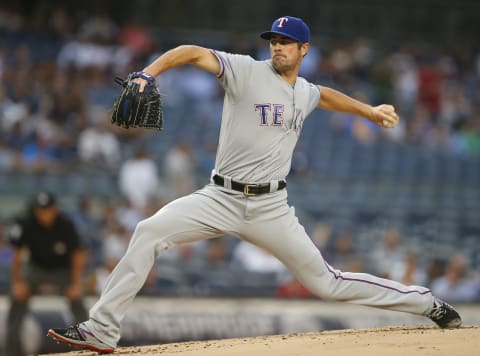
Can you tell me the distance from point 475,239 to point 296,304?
4.04 m

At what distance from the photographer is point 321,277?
550 cm

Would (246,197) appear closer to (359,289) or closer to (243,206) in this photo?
(243,206)

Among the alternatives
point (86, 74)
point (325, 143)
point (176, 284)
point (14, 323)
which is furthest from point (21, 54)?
point (14, 323)

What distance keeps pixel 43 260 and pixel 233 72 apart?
4248mm

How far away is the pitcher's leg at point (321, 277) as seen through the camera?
5375 millimetres

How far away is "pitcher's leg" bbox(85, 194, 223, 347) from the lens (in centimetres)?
521

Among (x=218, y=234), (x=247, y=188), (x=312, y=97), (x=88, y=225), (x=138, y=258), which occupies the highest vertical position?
(x=312, y=97)

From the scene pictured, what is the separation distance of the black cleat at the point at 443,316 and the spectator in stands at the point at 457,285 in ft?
15.5

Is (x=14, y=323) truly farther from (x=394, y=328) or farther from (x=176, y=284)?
(x=394, y=328)

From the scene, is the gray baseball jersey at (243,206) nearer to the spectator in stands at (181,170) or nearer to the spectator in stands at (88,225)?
the spectator in stands at (88,225)

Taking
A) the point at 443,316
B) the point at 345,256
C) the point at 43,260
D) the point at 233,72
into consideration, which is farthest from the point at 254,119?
the point at 345,256

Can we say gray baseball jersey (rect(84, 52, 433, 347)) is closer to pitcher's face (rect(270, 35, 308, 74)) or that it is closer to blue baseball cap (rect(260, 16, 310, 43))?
pitcher's face (rect(270, 35, 308, 74))

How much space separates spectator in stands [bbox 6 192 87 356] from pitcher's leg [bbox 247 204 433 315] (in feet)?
11.6

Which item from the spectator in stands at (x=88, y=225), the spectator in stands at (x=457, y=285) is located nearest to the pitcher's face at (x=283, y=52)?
the spectator in stands at (x=457, y=285)
